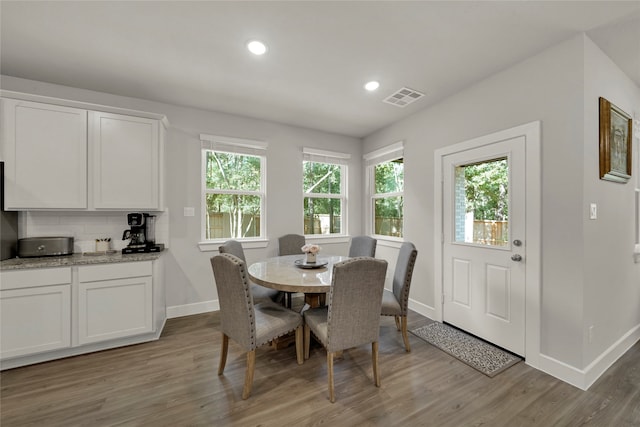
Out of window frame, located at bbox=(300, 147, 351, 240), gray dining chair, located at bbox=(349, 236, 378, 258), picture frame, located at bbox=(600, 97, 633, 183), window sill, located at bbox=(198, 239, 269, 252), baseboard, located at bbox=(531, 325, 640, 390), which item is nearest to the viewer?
baseboard, located at bbox=(531, 325, 640, 390)

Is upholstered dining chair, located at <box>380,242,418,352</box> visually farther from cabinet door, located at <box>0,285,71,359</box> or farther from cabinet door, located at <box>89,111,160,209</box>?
cabinet door, located at <box>0,285,71,359</box>

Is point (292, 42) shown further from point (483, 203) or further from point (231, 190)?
point (483, 203)

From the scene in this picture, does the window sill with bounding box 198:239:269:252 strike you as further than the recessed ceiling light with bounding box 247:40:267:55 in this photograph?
Yes

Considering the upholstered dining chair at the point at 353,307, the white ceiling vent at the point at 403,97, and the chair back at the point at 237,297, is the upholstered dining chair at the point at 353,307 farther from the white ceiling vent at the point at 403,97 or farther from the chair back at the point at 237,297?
the white ceiling vent at the point at 403,97


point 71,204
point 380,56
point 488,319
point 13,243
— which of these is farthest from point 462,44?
point 13,243

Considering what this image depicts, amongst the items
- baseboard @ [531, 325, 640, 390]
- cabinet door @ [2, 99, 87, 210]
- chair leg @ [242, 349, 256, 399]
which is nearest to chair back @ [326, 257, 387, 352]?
chair leg @ [242, 349, 256, 399]

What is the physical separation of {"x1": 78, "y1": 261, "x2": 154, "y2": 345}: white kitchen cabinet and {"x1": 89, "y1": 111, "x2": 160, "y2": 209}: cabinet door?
0.67m

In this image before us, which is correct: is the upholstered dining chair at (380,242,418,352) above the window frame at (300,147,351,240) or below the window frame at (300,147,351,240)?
below

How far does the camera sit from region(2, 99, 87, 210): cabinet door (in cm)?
227

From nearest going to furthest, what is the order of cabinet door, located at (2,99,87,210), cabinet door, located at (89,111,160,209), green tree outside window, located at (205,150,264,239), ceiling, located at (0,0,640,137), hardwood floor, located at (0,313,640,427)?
hardwood floor, located at (0,313,640,427) → ceiling, located at (0,0,640,137) → cabinet door, located at (2,99,87,210) → cabinet door, located at (89,111,160,209) → green tree outside window, located at (205,150,264,239)

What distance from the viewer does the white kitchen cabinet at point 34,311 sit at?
207 centimetres

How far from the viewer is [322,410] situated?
A: 1665 mm

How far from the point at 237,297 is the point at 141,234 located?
1.85m

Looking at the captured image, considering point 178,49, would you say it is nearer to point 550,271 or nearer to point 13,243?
point 13,243
